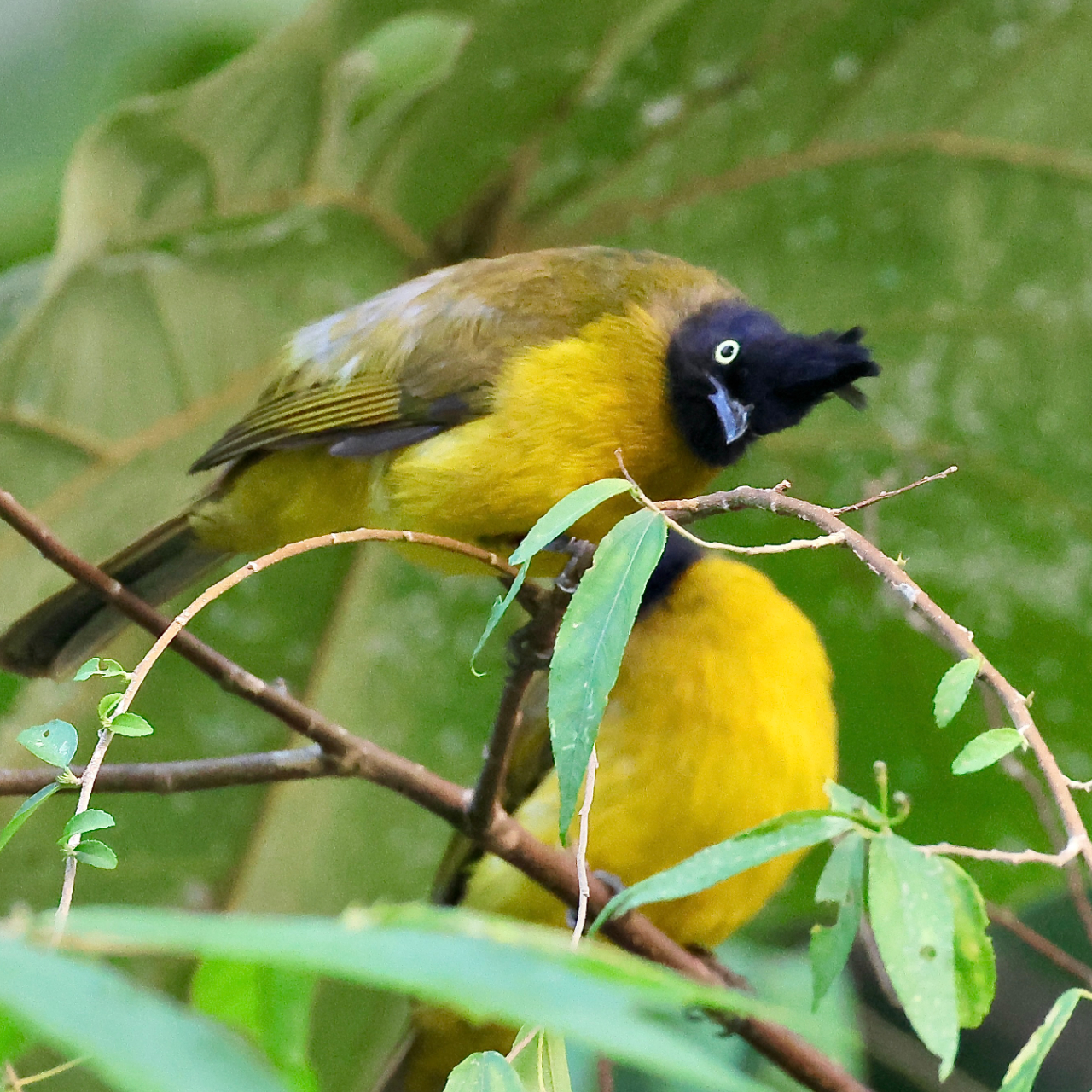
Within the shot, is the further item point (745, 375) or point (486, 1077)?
point (745, 375)

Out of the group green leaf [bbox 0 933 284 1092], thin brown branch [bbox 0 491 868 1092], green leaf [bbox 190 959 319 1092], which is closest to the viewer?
green leaf [bbox 0 933 284 1092]

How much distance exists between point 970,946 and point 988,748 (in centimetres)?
8

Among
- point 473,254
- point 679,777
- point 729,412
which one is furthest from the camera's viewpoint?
point 473,254

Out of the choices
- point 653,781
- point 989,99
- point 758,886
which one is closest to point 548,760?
point 653,781

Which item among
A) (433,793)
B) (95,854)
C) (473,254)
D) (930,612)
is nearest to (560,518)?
(930,612)

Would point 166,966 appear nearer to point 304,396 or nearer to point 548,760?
point 548,760

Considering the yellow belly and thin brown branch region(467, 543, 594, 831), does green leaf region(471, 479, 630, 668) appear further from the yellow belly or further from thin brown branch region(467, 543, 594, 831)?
the yellow belly

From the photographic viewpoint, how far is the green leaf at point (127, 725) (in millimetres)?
689

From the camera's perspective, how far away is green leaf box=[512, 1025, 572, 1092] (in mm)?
661

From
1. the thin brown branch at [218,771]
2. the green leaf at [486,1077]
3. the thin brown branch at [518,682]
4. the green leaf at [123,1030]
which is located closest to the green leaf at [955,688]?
the green leaf at [486,1077]

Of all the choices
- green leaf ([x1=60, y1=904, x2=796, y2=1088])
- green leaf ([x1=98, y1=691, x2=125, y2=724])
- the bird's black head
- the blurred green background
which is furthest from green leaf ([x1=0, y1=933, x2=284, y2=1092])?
the blurred green background

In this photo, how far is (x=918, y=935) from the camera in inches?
19.7

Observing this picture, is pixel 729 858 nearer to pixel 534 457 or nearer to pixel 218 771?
pixel 218 771

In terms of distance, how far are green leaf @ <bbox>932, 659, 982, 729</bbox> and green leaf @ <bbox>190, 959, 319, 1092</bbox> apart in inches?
11.5
